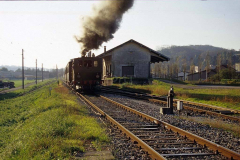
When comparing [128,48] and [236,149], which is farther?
[128,48]

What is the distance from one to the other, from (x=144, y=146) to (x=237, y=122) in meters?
4.88

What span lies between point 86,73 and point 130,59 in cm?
1534

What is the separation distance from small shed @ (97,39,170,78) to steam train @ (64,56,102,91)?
13.4 meters

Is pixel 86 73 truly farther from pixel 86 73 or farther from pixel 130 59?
pixel 130 59

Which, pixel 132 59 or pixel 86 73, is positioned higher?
pixel 132 59

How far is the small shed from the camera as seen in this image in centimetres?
3575

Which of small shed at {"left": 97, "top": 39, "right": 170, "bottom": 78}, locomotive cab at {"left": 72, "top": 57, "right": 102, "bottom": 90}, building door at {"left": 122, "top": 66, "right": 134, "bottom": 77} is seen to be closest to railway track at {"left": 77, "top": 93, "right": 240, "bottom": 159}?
locomotive cab at {"left": 72, "top": 57, "right": 102, "bottom": 90}

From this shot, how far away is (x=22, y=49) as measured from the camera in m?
→ 45.8

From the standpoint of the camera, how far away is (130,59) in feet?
119

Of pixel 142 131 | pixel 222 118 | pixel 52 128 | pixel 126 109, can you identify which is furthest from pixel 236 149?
pixel 126 109

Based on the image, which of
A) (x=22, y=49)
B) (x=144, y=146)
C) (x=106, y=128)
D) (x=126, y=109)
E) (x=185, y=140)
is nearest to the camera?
(x=144, y=146)

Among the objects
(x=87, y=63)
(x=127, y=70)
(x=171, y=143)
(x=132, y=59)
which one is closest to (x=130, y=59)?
(x=132, y=59)

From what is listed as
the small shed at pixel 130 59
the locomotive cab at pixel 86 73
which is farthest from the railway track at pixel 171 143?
the small shed at pixel 130 59

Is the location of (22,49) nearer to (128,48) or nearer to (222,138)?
(128,48)
